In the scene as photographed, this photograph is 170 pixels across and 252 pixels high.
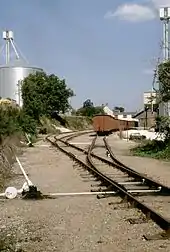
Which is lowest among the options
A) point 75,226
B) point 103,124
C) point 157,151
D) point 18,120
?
point 157,151

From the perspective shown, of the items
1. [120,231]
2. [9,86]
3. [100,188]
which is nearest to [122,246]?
[120,231]

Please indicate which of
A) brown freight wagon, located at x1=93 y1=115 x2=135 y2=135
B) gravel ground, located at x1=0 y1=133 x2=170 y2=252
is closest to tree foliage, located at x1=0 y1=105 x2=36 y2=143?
brown freight wagon, located at x1=93 y1=115 x2=135 y2=135

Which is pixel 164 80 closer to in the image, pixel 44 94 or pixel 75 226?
pixel 75 226

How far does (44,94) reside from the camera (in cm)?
8556

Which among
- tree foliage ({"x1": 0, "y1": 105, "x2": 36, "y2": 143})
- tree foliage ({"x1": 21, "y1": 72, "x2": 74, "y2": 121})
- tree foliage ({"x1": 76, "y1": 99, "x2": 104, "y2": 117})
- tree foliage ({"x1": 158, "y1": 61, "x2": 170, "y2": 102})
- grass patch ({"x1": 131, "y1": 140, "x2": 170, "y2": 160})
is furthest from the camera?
tree foliage ({"x1": 76, "y1": 99, "x2": 104, "y2": 117})

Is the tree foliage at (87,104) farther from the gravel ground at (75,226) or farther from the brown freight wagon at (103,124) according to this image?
the gravel ground at (75,226)

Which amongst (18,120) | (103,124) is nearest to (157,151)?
(18,120)

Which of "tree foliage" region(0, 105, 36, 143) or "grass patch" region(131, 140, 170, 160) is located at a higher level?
"tree foliage" region(0, 105, 36, 143)

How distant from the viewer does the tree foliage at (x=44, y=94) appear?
253 ft

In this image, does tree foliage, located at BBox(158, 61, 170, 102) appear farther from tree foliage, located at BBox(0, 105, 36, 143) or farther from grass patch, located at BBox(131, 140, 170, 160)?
tree foliage, located at BBox(0, 105, 36, 143)

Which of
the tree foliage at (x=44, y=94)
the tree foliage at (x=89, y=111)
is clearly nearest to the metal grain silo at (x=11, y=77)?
the tree foliage at (x=44, y=94)

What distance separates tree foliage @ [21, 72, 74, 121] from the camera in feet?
253

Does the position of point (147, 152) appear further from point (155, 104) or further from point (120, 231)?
point (120, 231)

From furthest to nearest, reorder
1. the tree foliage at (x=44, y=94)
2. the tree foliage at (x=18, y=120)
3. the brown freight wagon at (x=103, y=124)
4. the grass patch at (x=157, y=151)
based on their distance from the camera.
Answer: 1. the tree foliage at (x=44, y=94)
2. the brown freight wagon at (x=103, y=124)
3. the tree foliage at (x=18, y=120)
4. the grass patch at (x=157, y=151)
